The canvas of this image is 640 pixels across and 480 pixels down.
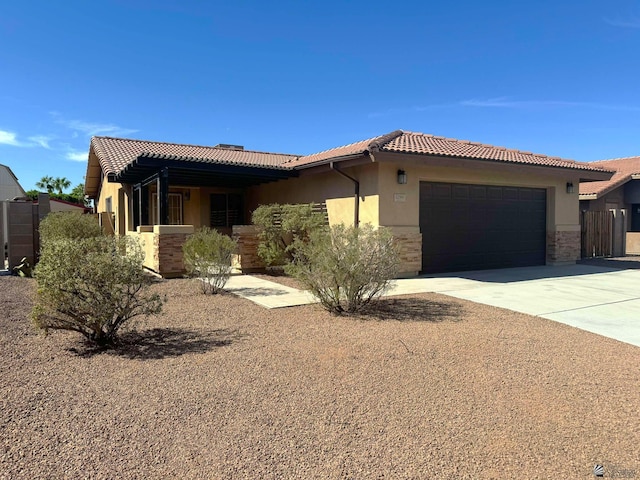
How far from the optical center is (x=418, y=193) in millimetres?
12531

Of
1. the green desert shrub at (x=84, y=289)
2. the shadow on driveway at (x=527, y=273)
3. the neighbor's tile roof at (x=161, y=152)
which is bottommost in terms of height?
the shadow on driveway at (x=527, y=273)

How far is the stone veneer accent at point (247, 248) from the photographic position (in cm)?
1323

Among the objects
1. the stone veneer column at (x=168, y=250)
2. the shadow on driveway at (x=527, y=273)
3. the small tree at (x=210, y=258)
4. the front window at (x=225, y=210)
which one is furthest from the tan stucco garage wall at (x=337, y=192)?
the stone veneer column at (x=168, y=250)

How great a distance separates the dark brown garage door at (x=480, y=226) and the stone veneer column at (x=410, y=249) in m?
0.46

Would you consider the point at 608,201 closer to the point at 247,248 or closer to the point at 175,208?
the point at 247,248

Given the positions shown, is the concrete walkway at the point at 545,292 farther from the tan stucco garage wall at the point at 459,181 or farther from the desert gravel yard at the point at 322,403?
the tan stucco garage wall at the point at 459,181

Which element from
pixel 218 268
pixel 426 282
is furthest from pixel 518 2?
pixel 218 268

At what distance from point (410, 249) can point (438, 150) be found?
2.76 m

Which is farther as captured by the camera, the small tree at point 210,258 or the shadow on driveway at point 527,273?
the shadow on driveway at point 527,273

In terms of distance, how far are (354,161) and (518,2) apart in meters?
6.73

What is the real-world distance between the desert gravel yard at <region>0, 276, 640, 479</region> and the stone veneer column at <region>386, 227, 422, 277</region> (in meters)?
5.77

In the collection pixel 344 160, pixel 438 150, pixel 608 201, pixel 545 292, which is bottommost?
pixel 545 292

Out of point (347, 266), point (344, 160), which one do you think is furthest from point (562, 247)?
point (347, 266)

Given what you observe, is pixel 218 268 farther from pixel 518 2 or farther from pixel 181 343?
pixel 518 2
